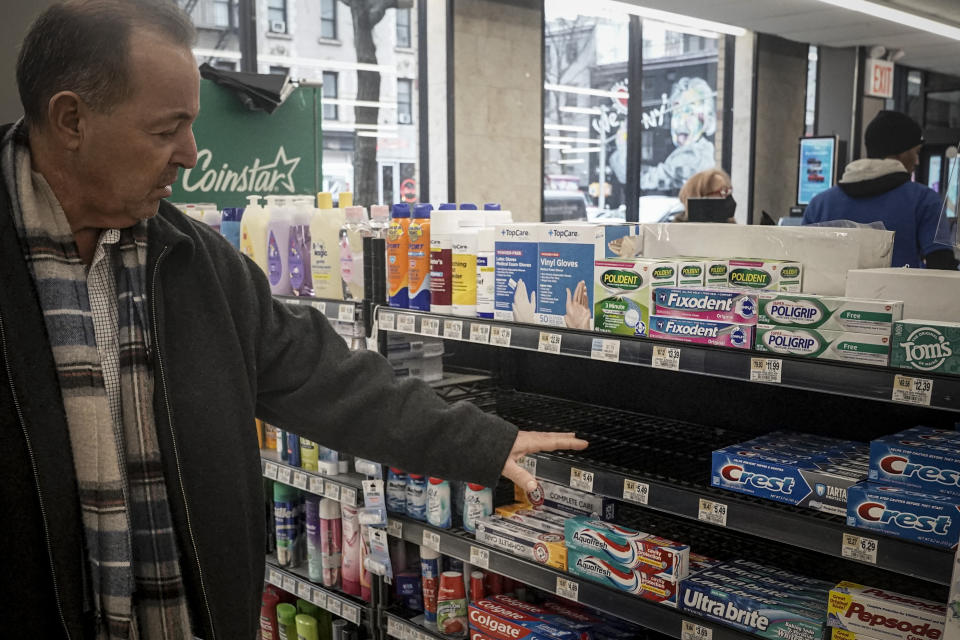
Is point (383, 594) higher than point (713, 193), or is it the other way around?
point (713, 193)

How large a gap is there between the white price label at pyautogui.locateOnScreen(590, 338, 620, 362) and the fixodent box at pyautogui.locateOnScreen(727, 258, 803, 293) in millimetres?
317

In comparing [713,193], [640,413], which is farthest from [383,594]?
[713,193]

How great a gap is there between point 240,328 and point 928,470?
1391 mm

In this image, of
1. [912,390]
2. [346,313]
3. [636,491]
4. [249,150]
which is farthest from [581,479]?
[249,150]

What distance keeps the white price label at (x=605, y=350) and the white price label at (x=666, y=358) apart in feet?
0.35

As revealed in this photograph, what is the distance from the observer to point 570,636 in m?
2.41

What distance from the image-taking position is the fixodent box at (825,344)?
5.56ft

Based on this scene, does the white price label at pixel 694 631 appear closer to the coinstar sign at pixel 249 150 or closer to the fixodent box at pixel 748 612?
the fixodent box at pixel 748 612

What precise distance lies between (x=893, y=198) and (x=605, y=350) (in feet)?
9.86

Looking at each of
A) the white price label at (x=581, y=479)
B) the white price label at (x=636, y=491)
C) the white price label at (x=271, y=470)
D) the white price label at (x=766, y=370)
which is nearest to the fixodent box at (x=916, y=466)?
the white price label at (x=766, y=370)

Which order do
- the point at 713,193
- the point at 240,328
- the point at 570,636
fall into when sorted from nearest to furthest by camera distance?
the point at 240,328 < the point at 570,636 < the point at 713,193

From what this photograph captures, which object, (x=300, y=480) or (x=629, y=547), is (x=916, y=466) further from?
(x=300, y=480)

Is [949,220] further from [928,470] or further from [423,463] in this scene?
[423,463]

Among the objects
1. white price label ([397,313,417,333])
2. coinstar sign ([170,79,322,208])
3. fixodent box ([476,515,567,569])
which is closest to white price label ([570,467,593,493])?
fixodent box ([476,515,567,569])
